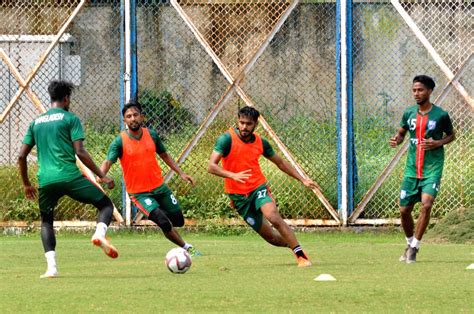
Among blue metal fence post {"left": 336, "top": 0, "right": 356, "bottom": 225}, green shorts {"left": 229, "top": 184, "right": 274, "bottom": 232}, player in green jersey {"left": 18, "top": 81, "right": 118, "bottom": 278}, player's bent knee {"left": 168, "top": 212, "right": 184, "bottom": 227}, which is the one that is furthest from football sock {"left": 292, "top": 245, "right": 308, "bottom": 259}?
blue metal fence post {"left": 336, "top": 0, "right": 356, "bottom": 225}

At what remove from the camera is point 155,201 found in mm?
14289

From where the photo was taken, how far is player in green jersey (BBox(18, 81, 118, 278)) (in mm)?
12172

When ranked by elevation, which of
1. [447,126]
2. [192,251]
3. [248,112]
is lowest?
[192,251]

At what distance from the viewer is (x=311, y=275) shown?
1209 cm

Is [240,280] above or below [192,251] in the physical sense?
above

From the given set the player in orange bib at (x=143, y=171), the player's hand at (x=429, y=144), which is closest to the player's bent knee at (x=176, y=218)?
the player in orange bib at (x=143, y=171)

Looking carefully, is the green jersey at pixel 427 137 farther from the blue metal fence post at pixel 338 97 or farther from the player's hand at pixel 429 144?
the blue metal fence post at pixel 338 97

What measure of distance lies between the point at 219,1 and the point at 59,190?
287 inches

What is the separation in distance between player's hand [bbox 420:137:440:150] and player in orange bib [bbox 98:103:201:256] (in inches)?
99.3

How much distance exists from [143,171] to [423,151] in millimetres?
3022

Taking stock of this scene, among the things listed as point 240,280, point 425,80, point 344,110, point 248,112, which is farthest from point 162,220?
point 344,110

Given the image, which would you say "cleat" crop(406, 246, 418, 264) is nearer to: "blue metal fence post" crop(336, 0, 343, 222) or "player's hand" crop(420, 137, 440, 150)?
"player's hand" crop(420, 137, 440, 150)

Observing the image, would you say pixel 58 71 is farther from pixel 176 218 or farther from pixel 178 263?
pixel 178 263

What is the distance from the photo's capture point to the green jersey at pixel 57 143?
39.9 ft
